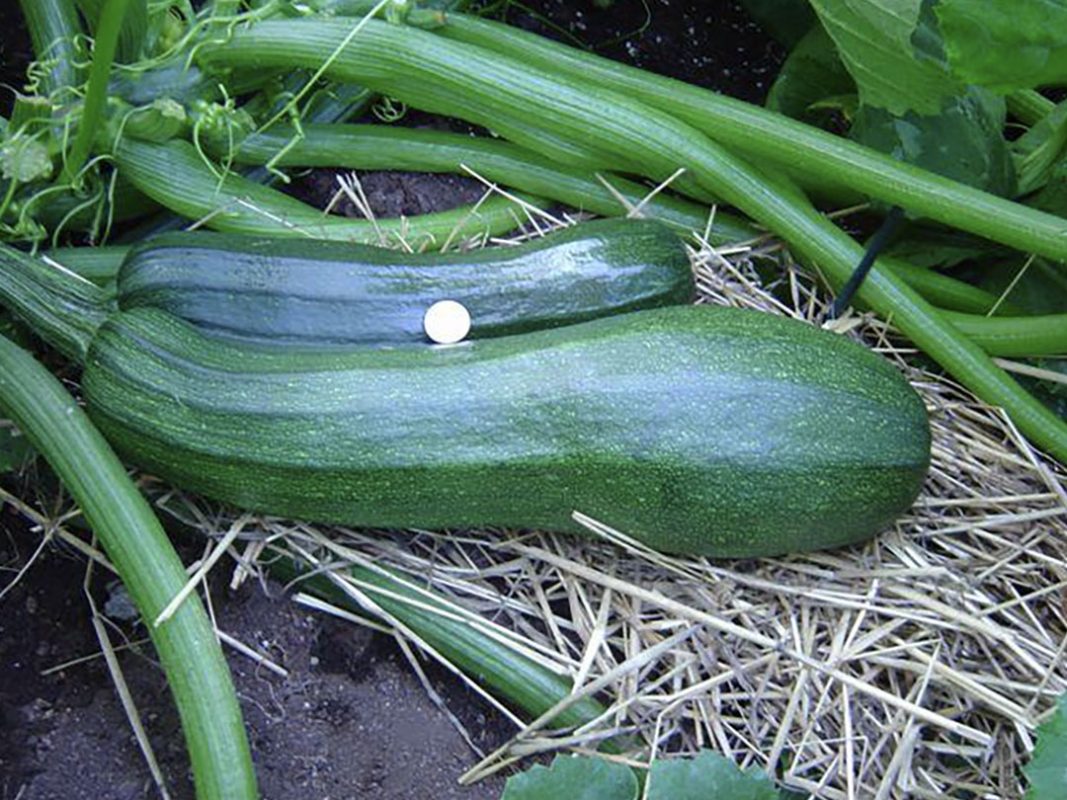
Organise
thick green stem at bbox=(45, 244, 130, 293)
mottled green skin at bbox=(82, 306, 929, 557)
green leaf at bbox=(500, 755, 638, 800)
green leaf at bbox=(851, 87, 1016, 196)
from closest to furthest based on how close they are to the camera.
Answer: green leaf at bbox=(500, 755, 638, 800) < mottled green skin at bbox=(82, 306, 929, 557) < thick green stem at bbox=(45, 244, 130, 293) < green leaf at bbox=(851, 87, 1016, 196)

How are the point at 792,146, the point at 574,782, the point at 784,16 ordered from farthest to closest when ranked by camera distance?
Result: the point at 784,16 → the point at 792,146 → the point at 574,782

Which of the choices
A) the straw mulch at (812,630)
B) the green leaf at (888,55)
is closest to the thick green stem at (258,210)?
the straw mulch at (812,630)

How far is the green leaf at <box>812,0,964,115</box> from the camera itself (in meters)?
2.07

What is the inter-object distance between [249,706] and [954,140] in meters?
1.59

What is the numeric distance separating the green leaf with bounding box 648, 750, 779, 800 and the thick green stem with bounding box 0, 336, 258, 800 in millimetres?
622

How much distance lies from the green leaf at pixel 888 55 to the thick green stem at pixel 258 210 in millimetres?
684

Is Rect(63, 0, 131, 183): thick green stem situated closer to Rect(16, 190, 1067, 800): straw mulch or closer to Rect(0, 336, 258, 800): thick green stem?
Rect(0, 336, 258, 800): thick green stem

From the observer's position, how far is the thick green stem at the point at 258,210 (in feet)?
7.71

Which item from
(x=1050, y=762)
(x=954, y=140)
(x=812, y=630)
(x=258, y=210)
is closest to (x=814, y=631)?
(x=812, y=630)

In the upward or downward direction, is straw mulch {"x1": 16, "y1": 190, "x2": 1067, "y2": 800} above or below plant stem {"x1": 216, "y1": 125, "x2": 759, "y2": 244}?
below

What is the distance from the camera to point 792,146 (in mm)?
2348

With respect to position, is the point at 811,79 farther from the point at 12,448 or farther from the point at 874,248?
the point at 12,448

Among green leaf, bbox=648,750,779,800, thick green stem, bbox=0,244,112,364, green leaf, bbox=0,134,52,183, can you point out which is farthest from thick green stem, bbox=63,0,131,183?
green leaf, bbox=648,750,779,800

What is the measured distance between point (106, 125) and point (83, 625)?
2.76 feet
